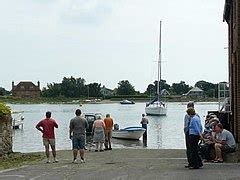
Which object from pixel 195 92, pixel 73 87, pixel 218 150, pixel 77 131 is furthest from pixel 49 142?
pixel 195 92

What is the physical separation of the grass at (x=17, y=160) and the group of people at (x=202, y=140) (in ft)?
18.5

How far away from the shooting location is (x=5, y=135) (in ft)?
70.5

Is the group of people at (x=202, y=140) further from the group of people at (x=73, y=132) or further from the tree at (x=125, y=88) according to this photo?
the tree at (x=125, y=88)

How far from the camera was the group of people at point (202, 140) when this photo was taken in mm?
16562

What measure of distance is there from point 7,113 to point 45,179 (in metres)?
6.94

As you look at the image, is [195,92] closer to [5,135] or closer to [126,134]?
[126,134]

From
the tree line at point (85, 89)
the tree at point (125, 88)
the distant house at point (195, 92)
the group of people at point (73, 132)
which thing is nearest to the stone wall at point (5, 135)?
the group of people at point (73, 132)

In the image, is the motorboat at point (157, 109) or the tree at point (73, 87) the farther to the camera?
the tree at point (73, 87)

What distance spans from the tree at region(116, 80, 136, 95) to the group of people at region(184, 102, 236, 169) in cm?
16507

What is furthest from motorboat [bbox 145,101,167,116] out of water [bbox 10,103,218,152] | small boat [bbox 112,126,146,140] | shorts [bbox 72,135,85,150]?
shorts [bbox 72,135,85,150]

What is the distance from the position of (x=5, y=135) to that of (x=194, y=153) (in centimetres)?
799

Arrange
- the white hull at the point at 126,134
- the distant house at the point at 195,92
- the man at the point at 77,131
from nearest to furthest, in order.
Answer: the man at the point at 77,131 < the white hull at the point at 126,134 < the distant house at the point at 195,92

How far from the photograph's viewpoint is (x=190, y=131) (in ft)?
54.5

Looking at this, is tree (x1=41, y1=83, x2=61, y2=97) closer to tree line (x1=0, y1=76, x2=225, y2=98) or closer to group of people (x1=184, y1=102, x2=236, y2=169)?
tree line (x1=0, y1=76, x2=225, y2=98)
